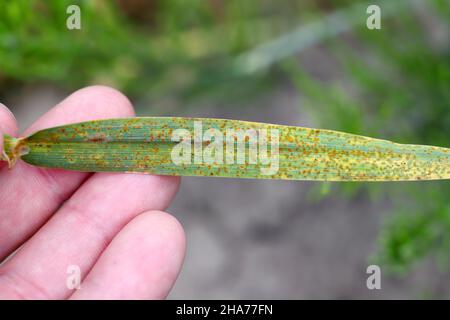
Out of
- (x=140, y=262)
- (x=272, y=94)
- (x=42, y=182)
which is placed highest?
(x=272, y=94)

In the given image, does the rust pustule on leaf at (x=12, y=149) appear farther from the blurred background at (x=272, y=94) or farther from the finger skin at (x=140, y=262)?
the blurred background at (x=272, y=94)

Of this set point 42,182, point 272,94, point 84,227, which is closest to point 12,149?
point 42,182

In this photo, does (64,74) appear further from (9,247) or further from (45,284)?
(45,284)

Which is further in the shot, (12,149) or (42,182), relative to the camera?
(42,182)

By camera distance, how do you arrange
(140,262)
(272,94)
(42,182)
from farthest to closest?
(272,94) < (42,182) < (140,262)

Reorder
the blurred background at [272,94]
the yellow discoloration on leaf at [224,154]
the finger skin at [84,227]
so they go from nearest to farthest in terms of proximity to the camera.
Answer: the yellow discoloration on leaf at [224,154] → the finger skin at [84,227] → the blurred background at [272,94]

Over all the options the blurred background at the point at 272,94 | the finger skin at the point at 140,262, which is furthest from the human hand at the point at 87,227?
the blurred background at the point at 272,94

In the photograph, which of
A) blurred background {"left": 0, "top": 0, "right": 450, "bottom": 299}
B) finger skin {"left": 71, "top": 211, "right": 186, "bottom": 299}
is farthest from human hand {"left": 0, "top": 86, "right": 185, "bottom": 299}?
blurred background {"left": 0, "top": 0, "right": 450, "bottom": 299}

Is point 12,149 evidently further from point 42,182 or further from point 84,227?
point 84,227
